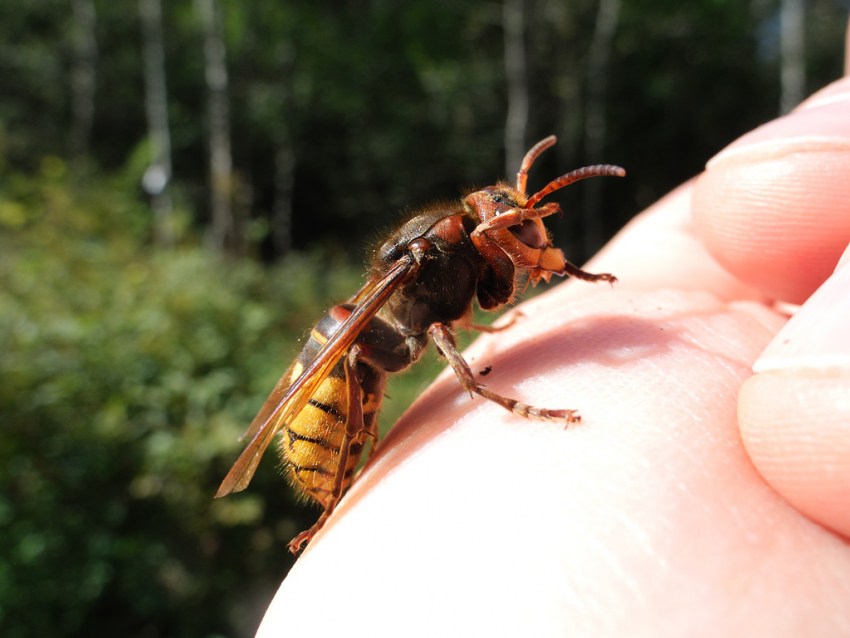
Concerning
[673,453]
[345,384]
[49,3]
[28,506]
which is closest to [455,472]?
[673,453]

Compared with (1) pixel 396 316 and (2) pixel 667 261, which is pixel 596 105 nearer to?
(2) pixel 667 261

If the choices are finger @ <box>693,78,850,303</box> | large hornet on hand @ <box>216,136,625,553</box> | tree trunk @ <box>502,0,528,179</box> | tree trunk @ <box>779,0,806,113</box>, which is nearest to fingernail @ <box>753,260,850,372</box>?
finger @ <box>693,78,850,303</box>

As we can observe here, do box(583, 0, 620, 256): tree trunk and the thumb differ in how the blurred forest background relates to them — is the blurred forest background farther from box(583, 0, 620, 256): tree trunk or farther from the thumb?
the thumb

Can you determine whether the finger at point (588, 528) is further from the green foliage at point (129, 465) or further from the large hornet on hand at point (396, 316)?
the green foliage at point (129, 465)

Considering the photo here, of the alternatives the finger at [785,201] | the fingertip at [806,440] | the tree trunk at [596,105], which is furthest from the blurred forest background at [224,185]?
the finger at [785,201]

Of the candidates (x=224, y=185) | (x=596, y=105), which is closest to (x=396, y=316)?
(x=224, y=185)

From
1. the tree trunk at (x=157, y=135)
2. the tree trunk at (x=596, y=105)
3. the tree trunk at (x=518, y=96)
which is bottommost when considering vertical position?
the tree trunk at (x=596, y=105)

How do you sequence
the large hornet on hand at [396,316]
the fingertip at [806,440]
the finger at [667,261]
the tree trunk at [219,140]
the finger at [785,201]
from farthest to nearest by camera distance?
the tree trunk at [219,140] < the finger at [667,261] < the large hornet on hand at [396,316] < the finger at [785,201] < the fingertip at [806,440]
